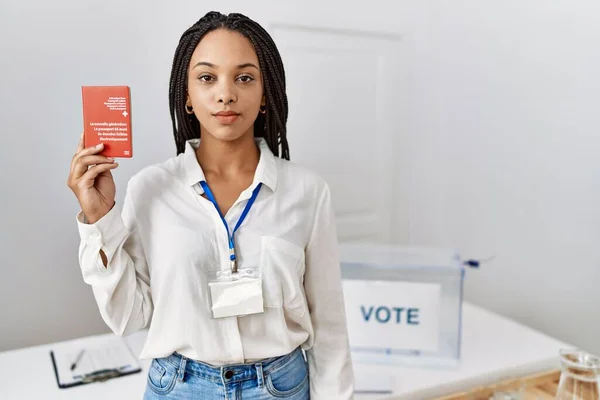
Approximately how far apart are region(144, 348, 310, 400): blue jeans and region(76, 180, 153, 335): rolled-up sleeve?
0.09 m

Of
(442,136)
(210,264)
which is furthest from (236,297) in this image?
(442,136)

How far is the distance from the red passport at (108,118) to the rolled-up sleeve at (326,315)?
0.32 m

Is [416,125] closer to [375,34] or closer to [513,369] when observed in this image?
[375,34]

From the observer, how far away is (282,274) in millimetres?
837

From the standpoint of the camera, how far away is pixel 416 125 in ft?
6.49

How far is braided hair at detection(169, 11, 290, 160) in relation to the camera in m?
0.81

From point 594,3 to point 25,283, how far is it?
1.66 metres

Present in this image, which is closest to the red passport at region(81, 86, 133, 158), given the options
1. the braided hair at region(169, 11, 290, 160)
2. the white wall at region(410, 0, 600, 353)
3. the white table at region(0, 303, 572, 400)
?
the braided hair at region(169, 11, 290, 160)

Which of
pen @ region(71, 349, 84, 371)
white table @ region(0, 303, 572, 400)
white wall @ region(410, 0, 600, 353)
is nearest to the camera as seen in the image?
white table @ region(0, 303, 572, 400)

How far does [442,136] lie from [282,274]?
130cm

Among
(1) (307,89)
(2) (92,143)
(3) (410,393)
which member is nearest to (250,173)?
(2) (92,143)

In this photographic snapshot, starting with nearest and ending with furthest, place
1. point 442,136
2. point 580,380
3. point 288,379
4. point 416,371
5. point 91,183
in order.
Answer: point 91,183
point 288,379
point 580,380
point 416,371
point 442,136

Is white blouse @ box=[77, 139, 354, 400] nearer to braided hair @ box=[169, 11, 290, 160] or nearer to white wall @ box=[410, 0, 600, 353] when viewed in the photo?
braided hair @ box=[169, 11, 290, 160]

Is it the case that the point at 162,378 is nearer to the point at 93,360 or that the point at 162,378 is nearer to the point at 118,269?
the point at 118,269
